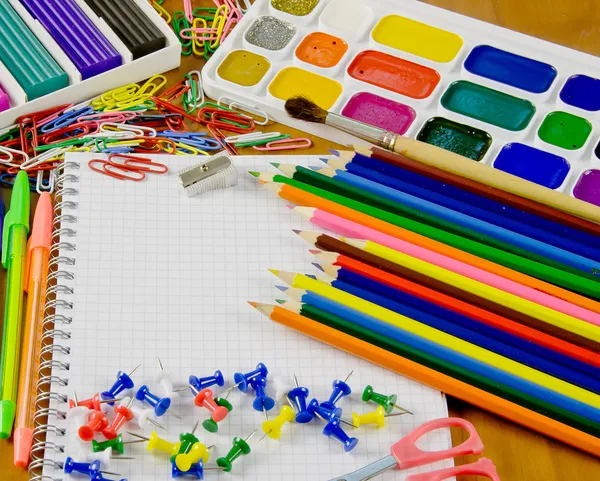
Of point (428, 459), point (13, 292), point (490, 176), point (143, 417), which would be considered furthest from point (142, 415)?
point (490, 176)

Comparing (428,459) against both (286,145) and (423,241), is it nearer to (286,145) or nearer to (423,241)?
(423,241)

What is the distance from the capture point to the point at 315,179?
171cm

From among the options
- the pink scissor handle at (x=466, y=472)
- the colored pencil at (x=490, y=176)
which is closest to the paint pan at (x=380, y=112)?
the colored pencil at (x=490, y=176)

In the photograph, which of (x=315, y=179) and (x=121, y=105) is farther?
(x=121, y=105)

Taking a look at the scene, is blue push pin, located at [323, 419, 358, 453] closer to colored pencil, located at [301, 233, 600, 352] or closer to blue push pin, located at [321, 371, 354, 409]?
blue push pin, located at [321, 371, 354, 409]

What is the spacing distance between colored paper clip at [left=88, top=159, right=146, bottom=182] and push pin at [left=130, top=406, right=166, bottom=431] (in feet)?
1.51

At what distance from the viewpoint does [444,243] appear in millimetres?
1637

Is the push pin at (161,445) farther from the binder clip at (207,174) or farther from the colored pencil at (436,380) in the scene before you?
the binder clip at (207,174)

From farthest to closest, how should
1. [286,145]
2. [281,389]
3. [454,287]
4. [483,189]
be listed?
[286,145] → [483,189] → [454,287] → [281,389]

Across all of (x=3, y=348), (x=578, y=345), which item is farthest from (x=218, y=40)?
(x=578, y=345)

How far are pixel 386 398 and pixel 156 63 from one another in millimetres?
839

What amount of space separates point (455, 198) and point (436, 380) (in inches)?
14.4

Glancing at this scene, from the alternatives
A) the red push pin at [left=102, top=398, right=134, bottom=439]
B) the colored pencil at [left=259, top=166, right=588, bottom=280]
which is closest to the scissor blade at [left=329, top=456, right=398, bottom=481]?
the red push pin at [left=102, top=398, right=134, bottom=439]

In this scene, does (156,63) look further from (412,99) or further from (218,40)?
(412,99)
